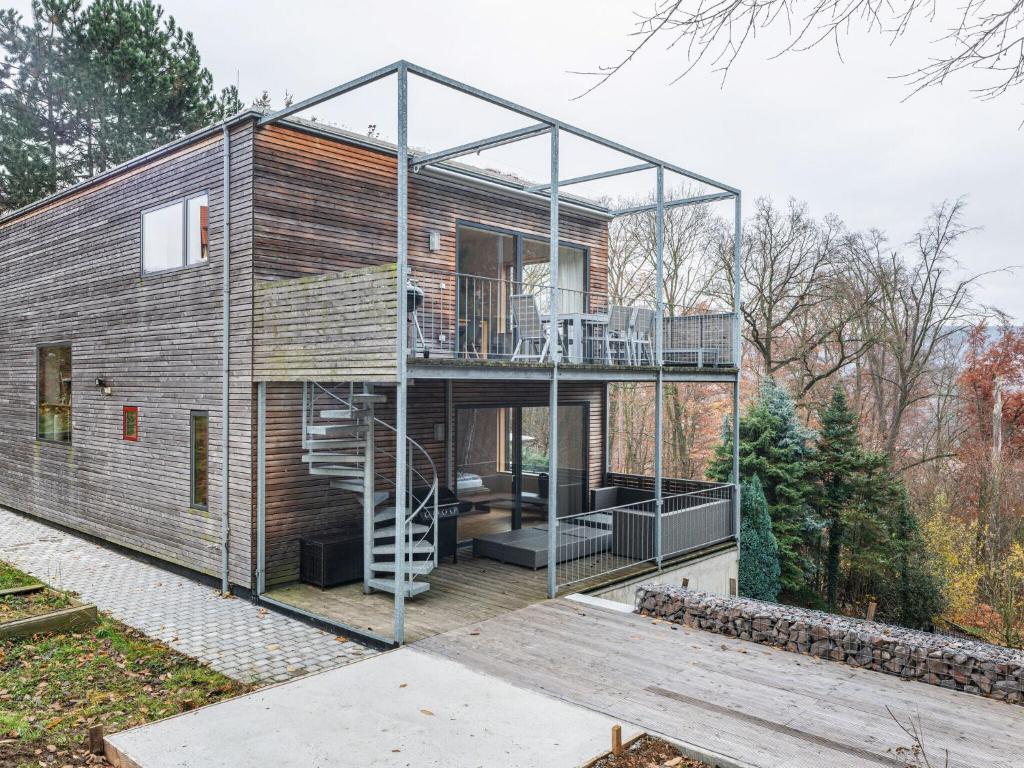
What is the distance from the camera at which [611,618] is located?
7.02 m

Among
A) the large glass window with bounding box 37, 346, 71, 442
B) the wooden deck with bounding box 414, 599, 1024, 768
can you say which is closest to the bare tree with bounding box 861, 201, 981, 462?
the wooden deck with bounding box 414, 599, 1024, 768

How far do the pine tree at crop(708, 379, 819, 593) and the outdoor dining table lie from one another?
5.51 meters

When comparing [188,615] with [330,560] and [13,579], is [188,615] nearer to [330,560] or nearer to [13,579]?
[330,560]

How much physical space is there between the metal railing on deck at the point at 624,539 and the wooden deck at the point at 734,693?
1.72 m

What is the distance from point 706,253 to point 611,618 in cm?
1468

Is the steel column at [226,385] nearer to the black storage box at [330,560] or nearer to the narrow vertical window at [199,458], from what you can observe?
the narrow vertical window at [199,458]

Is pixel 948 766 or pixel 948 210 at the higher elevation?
pixel 948 210

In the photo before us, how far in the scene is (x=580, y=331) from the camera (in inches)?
349

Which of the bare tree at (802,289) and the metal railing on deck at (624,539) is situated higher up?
the bare tree at (802,289)

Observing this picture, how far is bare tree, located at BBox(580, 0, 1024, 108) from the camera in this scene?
8.65 feet

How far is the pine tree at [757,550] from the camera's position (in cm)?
1246

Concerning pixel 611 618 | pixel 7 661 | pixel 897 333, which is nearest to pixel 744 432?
pixel 897 333

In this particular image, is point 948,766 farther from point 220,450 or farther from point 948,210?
point 948,210

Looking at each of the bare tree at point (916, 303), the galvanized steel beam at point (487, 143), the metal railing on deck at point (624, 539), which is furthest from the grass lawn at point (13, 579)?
the bare tree at point (916, 303)
